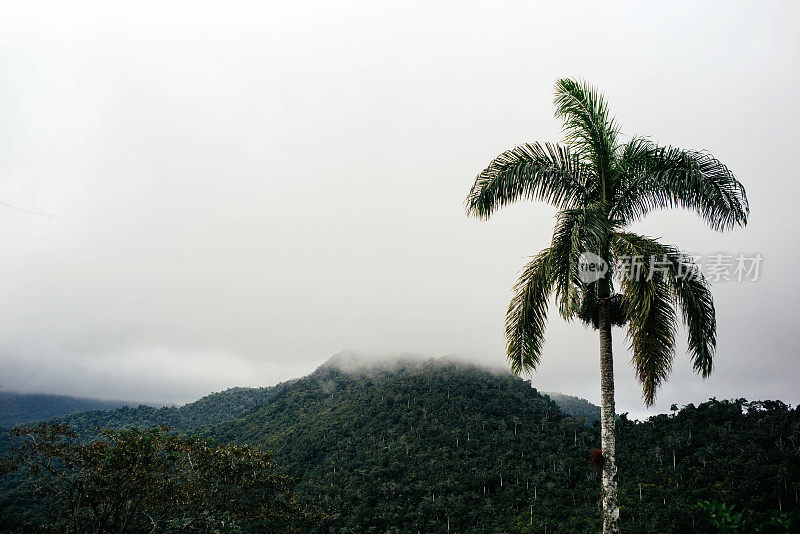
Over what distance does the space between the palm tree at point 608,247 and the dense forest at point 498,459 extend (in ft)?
64.6

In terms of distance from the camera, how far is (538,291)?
6953 mm

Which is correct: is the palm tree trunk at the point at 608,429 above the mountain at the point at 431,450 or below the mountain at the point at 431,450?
above

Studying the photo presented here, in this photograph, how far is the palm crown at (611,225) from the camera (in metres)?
6.12

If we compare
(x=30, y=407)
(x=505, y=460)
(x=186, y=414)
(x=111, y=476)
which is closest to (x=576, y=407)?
(x=505, y=460)

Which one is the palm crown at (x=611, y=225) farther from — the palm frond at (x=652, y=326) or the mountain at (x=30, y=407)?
the mountain at (x=30, y=407)

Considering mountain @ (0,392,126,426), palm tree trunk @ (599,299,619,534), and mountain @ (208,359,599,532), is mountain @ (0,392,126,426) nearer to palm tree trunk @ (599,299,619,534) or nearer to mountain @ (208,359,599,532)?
mountain @ (208,359,599,532)

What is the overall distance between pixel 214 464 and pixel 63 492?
777 centimetres

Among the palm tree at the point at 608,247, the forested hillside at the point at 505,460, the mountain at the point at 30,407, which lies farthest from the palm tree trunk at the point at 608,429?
the mountain at the point at 30,407

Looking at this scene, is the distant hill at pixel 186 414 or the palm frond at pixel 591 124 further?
the distant hill at pixel 186 414

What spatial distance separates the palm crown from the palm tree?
0.02 metres

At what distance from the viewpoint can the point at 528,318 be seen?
7031mm

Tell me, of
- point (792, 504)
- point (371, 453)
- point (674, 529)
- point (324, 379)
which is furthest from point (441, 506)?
point (324, 379)

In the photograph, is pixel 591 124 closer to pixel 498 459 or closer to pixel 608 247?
pixel 608 247

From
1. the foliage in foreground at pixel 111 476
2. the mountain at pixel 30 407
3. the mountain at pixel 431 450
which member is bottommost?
the mountain at pixel 30 407
